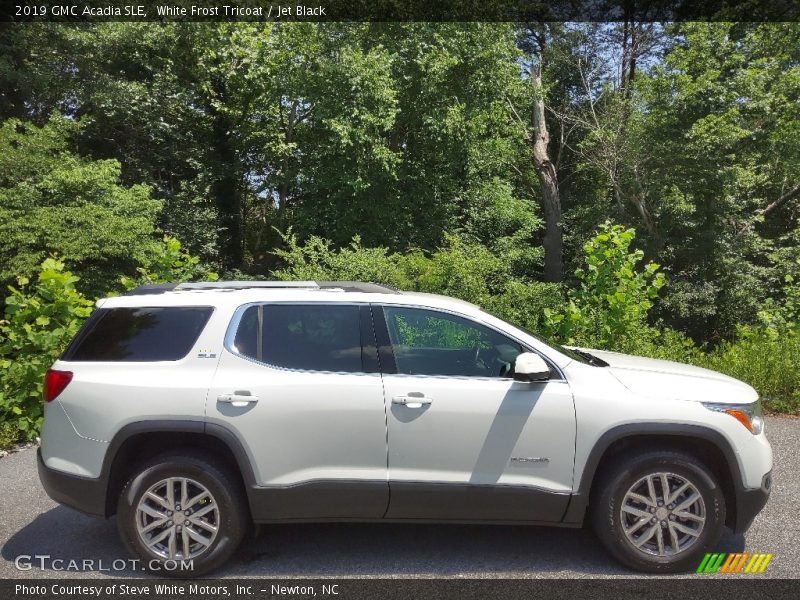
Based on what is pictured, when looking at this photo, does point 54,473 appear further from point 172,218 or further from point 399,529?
point 172,218

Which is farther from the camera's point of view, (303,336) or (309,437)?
(303,336)

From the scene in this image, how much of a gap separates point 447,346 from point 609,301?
4990mm

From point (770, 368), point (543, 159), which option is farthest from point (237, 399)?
point (543, 159)

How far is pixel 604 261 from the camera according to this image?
9375 millimetres

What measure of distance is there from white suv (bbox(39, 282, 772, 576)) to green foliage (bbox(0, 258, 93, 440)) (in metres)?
3.60

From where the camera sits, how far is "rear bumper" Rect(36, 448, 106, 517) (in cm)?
418

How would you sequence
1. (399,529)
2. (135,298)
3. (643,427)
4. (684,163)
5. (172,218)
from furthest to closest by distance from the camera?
(172,218), (684,163), (399,529), (135,298), (643,427)

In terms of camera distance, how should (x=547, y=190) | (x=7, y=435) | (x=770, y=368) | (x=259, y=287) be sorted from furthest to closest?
(x=547, y=190) < (x=770, y=368) < (x=7, y=435) < (x=259, y=287)

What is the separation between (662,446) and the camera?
14.0 feet

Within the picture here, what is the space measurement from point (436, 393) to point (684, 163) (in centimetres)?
1696

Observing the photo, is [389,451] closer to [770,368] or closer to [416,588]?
[416,588]

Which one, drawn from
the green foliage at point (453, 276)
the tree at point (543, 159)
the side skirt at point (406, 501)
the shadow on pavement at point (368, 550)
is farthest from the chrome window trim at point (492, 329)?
the tree at point (543, 159)

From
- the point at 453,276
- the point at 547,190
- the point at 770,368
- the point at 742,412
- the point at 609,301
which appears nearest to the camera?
the point at 742,412

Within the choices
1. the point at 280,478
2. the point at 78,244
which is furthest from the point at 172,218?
the point at 280,478
